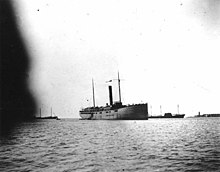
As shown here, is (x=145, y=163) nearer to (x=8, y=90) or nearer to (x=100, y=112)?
(x=8, y=90)

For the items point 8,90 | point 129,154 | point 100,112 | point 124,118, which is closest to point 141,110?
point 124,118

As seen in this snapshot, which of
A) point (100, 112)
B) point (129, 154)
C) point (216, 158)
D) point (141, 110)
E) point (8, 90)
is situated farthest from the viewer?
point (100, 112)

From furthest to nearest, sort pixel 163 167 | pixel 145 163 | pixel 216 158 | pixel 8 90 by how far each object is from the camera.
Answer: pixel 8 90 < pixel 216 158 < pixel 145 163 < pixel 163 167

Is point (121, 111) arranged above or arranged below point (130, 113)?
above

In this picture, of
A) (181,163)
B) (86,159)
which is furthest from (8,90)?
(181,163)

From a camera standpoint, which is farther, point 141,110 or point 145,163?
point 141,110

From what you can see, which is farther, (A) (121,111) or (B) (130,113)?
(A) (121,111)

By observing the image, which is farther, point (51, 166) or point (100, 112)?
point (100, 112)

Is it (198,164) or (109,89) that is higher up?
(109,89)

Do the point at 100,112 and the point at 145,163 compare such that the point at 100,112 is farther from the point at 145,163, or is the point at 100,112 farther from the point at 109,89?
the point at 145,163
